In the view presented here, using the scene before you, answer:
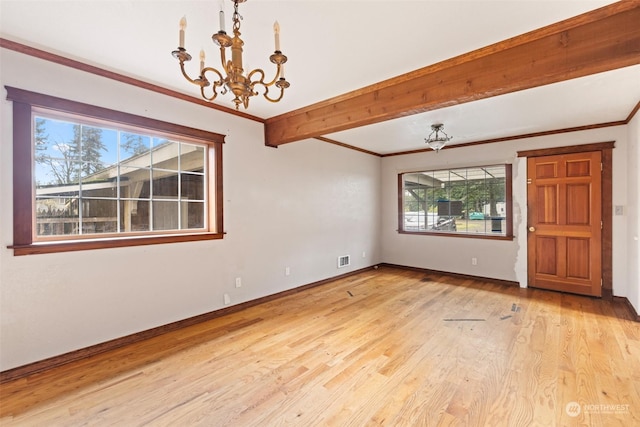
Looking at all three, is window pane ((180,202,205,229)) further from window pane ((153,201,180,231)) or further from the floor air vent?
the floor air vent

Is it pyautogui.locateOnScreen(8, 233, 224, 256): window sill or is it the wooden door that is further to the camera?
the wooden door

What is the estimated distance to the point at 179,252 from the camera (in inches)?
122

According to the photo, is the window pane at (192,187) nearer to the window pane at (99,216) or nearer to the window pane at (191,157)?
the window pane at (191,157)

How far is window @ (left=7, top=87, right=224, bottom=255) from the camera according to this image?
2.24 meters

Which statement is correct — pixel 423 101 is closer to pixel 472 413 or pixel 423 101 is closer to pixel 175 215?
pixel 472 413

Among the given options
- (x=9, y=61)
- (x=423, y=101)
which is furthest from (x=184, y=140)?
(x=423, y=101)

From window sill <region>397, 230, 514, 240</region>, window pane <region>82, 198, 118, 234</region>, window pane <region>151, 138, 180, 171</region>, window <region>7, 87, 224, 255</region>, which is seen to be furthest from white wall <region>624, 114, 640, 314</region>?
window pane <region>82, 198, 118, 234</region>

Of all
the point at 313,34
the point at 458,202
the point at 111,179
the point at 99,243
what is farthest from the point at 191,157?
the point at 458,202

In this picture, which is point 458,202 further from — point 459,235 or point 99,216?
point 99,216

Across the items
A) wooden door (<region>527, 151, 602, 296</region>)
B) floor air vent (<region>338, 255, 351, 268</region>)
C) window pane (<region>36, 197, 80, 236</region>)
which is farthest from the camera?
floor air vent (<region>338, 255, 351, 268</region>)

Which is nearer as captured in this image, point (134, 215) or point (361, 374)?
point (361, 374)

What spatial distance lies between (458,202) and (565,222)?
1.56m

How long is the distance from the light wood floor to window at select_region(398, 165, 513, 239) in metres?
1.82

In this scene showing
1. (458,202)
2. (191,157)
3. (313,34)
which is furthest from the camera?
(458,202)
